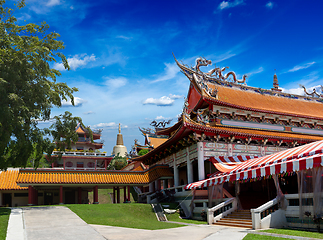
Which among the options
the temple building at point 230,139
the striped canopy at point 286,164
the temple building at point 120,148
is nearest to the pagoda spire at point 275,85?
the temple building at point 230,139

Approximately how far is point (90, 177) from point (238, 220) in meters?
14.9

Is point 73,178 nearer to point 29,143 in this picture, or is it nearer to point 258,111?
point 29,143

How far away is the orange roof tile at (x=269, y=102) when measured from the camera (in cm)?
2902

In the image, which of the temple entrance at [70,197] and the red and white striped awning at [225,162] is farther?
the temple entrance at [70,197]

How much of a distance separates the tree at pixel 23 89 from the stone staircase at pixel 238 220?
12.0 metres

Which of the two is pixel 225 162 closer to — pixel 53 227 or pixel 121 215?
pixel 121 215

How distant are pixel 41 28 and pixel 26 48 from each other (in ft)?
7.16

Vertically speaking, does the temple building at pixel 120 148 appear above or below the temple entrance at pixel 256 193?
above

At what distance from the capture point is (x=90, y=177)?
2669 cm

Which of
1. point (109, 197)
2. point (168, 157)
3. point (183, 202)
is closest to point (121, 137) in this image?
point (109, 197)

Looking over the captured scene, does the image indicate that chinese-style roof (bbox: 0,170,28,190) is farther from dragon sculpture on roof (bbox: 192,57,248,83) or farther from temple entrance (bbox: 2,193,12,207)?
dragon sculpture on roof (bbox: 192,57,248,83)

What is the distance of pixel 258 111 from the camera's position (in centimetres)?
2711

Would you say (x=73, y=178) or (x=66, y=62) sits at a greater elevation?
(x=66, y=62)

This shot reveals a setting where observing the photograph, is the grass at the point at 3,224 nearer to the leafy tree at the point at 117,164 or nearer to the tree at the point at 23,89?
the tree at the point at 23,89
